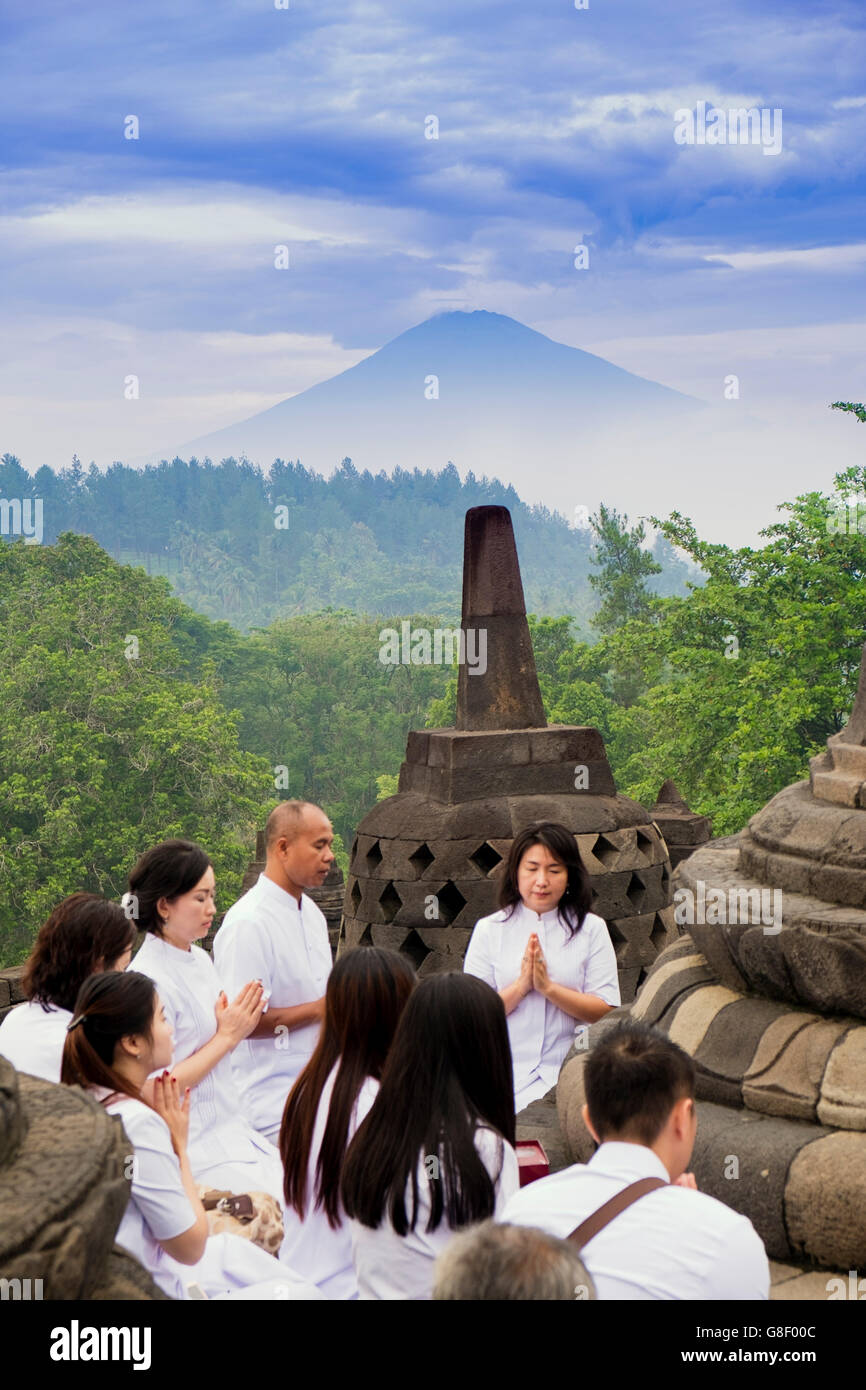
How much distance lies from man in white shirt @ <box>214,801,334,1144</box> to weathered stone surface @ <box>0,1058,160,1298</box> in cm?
253

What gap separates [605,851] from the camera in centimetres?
717

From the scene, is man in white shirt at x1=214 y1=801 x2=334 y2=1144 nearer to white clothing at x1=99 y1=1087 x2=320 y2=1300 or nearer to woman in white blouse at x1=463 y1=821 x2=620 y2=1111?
woman in white blouse at x1=463 y1=821 x2=620 y2=1111

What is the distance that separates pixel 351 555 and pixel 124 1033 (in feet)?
462

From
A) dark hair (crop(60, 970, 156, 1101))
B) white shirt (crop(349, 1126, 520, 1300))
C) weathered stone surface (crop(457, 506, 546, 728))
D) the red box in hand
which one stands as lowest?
the red box in hand

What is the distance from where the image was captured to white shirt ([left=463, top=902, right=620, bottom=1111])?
537cm

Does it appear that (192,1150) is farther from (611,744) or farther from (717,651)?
(611,744)

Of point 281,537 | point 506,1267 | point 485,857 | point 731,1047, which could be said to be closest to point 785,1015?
point 731,1047

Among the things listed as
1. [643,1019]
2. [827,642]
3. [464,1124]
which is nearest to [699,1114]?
[643,1019]

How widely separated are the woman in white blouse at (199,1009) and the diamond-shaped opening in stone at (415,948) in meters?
2.32

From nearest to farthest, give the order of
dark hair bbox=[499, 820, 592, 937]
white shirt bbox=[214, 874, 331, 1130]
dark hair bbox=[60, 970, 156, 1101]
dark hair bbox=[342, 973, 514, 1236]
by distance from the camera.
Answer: dark hair bbox=[342, 973, 514, 1236]
dark hair bbox=[60, 970, 156, 1101]
white shirt bbox=[214, 874, 331, 1130]
dark hair bbox=[499, 820, 592, 937]

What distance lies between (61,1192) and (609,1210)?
3.46ft

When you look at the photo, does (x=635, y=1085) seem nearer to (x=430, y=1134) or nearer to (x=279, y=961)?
(x=430, y=1134)

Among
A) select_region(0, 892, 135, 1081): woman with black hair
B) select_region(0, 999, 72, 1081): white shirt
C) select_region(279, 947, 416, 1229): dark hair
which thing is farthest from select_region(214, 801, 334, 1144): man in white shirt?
select_region(279, 947, 416, 1229): dark hair

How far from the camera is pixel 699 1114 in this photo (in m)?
4.11
